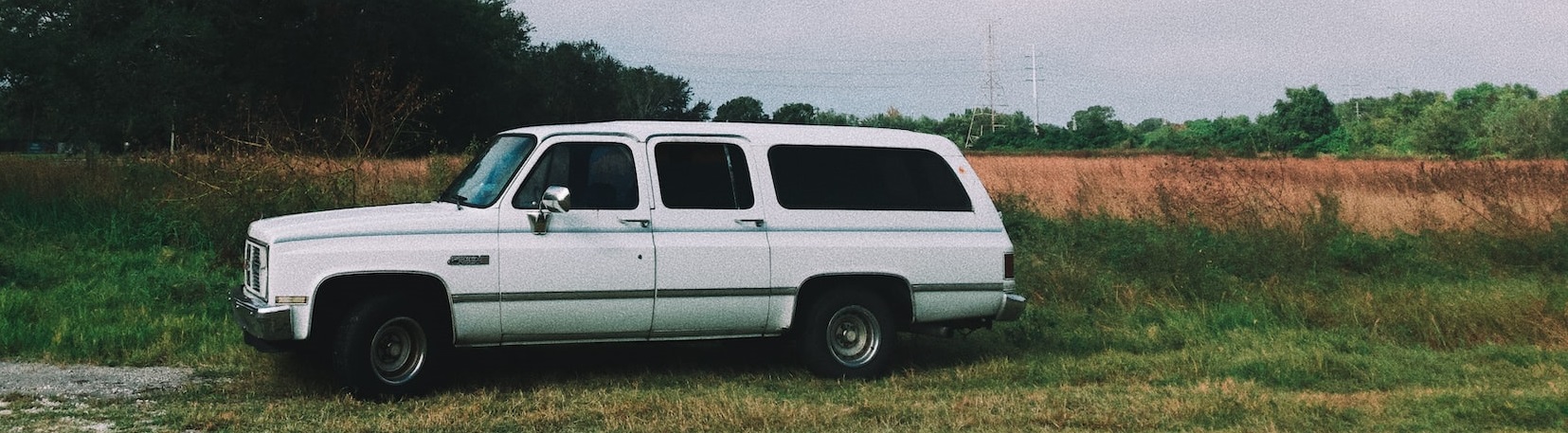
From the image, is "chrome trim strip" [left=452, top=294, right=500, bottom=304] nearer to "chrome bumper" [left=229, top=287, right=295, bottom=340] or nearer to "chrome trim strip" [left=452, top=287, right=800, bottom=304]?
"chrome trim strip" [left=452, top=287, right=800, bottom=304]

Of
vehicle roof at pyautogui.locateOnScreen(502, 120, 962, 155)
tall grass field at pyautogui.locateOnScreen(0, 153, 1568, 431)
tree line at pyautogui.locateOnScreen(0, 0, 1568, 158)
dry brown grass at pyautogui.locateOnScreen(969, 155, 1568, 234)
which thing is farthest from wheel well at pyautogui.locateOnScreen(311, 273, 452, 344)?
tree line at pyautogui.locateOnScreen(0, 0, 1568, 158)

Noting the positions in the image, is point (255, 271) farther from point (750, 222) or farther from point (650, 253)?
point (750, 222)

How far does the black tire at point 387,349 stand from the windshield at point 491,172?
0.79 meters

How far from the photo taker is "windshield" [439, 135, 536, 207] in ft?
27.7

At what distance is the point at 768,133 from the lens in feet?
30.0

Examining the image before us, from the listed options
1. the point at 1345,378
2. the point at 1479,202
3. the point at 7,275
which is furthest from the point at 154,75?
the point at 1345,378

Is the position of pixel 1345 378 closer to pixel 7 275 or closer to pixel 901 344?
pixel 901 344

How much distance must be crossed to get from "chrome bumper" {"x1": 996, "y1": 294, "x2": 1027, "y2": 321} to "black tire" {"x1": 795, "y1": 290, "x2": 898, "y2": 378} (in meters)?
0.74

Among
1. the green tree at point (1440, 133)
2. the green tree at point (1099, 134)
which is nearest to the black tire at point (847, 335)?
the green tree at point (1099, 134)

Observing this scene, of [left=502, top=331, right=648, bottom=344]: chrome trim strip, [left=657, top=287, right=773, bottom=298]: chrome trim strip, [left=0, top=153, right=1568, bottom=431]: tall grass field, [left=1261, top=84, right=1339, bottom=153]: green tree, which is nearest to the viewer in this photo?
[left=0, top=153, right=1568, bottom=431]: tall grass field

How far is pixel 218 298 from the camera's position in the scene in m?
12.3

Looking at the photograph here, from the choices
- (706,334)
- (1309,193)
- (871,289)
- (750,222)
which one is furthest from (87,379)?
(1309,193)

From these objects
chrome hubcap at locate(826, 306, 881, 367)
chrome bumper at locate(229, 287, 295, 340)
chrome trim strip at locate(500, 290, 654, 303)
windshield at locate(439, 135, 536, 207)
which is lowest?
chrome hubcap at locate(826, 306, 881, 367)

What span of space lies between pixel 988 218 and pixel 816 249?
1.33 metres
